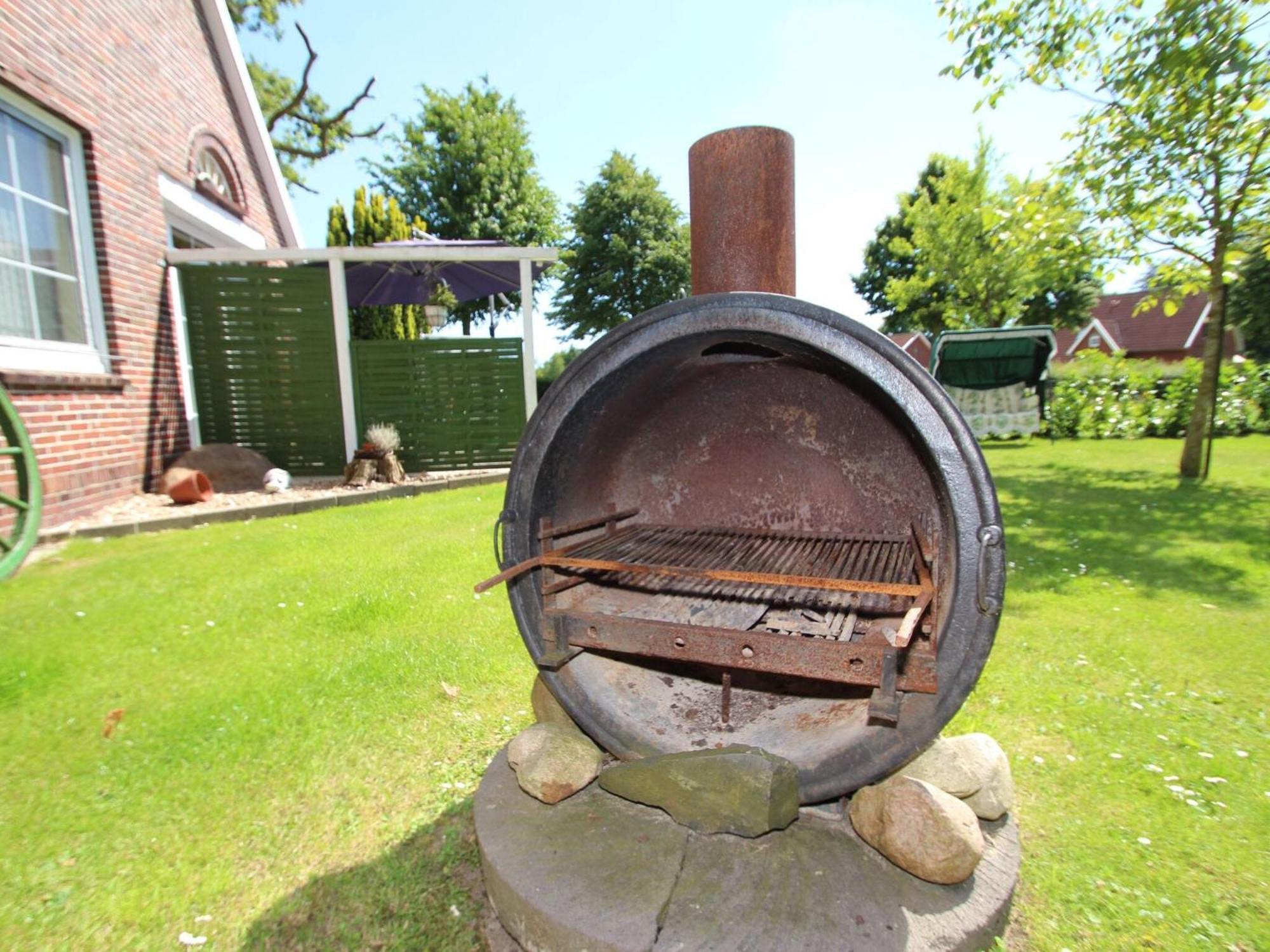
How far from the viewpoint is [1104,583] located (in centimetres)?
437

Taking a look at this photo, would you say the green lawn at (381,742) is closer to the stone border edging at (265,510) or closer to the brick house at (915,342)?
the stone border edging at (265,510)

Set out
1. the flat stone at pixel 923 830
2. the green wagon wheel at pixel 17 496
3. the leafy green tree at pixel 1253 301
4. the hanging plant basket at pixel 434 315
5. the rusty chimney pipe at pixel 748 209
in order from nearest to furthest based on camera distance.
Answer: the flat stone at pixel 923 830 < the rusty chimney pipe at pixel 748 209 < the green wagon wheel at pixel 17 496 < the hanging plant basket at pixel 434 315 < the leafy green tree at pixel 1253 301

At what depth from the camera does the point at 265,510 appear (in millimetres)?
6547

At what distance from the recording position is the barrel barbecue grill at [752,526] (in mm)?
1579

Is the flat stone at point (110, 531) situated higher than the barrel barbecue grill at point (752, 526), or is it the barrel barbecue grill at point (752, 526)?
the barrel barbecue grill at point (752, 526)

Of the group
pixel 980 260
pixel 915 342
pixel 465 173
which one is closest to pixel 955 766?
pixel 980 260

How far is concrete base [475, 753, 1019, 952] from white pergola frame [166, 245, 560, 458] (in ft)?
22.7

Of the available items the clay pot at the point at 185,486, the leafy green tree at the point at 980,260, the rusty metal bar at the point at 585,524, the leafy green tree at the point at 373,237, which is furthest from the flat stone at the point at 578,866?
the leafy green tree at the point at 373,237

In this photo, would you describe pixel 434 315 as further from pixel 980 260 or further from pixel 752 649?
pixel 980 260

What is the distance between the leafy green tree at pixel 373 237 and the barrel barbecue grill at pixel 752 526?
10.5 m

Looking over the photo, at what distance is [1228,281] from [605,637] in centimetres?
887

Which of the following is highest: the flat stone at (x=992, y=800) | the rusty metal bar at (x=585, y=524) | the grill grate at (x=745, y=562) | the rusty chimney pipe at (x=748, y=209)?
the rusty chimney pipe at (x=748, y=209)

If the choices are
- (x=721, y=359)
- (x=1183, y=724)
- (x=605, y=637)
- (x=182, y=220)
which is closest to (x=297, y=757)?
(x=605, y=637)

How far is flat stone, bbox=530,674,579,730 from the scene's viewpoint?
92.6 inches
